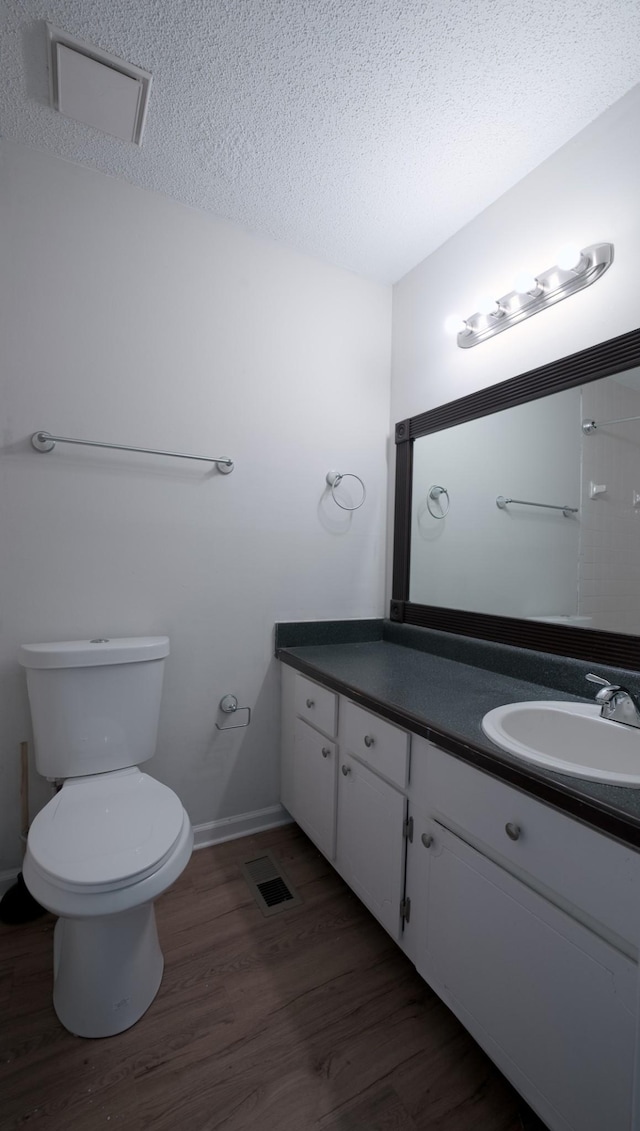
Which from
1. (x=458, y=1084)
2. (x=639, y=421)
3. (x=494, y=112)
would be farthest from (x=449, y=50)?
(x=458, y=1084)

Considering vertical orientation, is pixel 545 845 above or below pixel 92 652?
below

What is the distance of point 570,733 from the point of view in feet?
3.79

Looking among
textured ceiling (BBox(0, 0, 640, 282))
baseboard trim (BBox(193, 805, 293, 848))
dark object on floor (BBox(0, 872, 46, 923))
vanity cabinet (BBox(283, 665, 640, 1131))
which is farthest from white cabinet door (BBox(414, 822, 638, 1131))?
textured ceiling (BBox(0, 0, 640, 282))

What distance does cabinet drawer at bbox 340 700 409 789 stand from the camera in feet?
3.98

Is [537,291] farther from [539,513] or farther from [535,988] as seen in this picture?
[535,988]

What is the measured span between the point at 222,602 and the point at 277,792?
33.9 inches

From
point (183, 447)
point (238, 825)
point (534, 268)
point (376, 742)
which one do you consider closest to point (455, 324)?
point (534, 268)

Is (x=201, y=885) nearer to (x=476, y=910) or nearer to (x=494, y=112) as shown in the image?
(x=476, y=910)

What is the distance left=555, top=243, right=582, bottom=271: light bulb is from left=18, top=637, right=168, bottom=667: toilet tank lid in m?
1.70

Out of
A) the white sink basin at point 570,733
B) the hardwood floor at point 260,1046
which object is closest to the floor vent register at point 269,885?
the hardwood floor at point 260,1046

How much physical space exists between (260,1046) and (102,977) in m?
0.41

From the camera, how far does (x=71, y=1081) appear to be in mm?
1000

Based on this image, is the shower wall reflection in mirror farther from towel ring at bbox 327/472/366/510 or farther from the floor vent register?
the floor vent register

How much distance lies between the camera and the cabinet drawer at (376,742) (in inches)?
47.8
